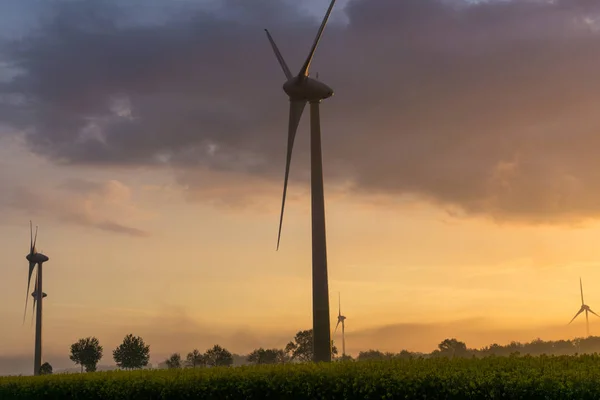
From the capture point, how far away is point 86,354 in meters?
129

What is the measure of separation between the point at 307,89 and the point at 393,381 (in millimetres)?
19543

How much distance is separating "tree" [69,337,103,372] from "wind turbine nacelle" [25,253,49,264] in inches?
1702

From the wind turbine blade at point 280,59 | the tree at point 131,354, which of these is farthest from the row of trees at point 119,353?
the wind turbine blade at point 280,59

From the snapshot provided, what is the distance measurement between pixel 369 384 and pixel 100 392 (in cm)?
1568

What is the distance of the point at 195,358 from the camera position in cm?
12962

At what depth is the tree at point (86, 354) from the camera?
5064 inches

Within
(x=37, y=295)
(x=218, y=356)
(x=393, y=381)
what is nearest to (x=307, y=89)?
(x=393, y=381)

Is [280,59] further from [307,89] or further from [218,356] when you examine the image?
[218,356]

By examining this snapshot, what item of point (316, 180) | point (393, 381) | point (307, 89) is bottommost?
point (393, 381)

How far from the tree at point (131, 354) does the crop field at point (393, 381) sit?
9401 centimetres

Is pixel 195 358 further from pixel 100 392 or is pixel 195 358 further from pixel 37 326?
pixel 100 392

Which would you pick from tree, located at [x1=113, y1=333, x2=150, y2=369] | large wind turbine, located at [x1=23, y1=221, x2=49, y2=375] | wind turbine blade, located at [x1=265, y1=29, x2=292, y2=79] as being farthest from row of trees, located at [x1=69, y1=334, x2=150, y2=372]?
wind turbine blade, located at [x1=265, y1=29, x2=292, y2=79]

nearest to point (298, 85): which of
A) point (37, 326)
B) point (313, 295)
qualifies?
point (313, 295)

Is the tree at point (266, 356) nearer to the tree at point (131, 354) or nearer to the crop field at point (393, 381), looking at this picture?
the tree at point (131, 354)
